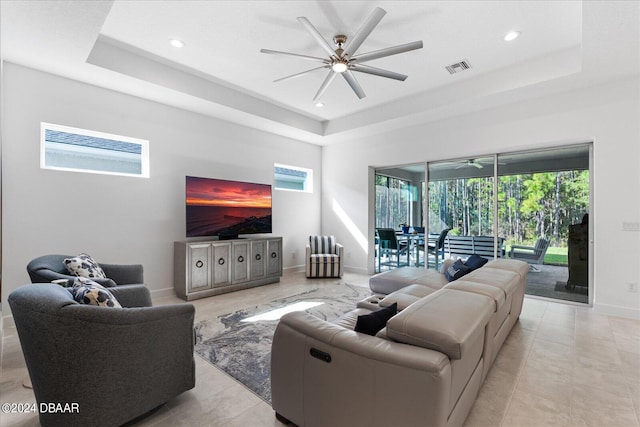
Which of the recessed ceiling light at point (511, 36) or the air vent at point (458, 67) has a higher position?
the air vent at point (458, 67)

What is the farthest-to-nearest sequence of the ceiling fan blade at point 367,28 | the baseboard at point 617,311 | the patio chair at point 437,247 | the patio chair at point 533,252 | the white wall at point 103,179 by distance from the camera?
the patio chair at point 437,247, the patio chair at point 533,252, the baseboard at point 617,311, the white wall at point 103,179, the ceiling fan blade at point 367,28

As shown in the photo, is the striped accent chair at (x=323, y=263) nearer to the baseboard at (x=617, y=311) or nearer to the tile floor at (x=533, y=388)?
the tile floor at (x=533, y=388)

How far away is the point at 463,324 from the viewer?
4.44 ft

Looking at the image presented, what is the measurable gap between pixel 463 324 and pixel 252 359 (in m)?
1.85

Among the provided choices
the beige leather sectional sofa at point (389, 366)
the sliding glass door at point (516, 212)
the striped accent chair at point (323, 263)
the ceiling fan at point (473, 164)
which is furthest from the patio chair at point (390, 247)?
the beige leather sectional sofa at point (389, 366)

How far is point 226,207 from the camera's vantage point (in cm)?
493

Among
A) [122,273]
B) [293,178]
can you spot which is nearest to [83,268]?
[122,273]

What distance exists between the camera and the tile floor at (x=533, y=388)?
1.80m

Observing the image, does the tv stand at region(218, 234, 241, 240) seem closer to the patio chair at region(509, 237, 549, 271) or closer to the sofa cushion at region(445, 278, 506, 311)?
the sofa cushion at region(445, 278, 506, 311)

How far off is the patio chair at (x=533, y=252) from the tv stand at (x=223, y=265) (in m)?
3.93

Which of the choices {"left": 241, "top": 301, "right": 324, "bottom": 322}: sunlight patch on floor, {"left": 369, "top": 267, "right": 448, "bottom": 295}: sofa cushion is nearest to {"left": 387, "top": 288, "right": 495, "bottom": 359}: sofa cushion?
{"left": 369, "top": 267, "right": 448, "bottom": 295}: sofa cushion

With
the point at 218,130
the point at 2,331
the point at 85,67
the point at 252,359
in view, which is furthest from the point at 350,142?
the point at 2,331

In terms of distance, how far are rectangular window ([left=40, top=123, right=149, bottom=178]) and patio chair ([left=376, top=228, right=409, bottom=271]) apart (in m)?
4.40

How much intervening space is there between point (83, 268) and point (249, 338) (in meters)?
1.74
